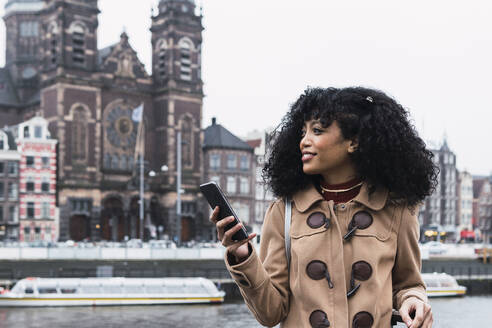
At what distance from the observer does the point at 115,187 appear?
64.3m

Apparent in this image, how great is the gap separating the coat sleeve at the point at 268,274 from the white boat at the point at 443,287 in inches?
1473

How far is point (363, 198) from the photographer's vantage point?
10.9 feet

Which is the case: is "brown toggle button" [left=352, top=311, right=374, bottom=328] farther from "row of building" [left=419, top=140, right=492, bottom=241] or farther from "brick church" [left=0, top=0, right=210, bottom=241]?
"row of building" [left=419, top=140, right=492, bottom=241]

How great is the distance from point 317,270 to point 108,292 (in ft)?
108

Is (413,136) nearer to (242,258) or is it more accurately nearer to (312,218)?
(312,218)

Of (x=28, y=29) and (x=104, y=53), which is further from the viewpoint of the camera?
(x=28, y=29)

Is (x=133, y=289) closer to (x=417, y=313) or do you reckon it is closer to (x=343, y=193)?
(x=343, y=193)

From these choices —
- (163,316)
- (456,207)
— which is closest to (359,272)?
(163,316)

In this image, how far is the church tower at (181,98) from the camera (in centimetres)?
6688

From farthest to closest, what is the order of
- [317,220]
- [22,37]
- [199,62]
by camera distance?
[22,37], [199,62], [317,220]

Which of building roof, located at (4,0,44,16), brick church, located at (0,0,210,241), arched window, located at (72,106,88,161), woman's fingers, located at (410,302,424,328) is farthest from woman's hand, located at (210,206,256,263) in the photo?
building roof, located at (4,0,44,16)

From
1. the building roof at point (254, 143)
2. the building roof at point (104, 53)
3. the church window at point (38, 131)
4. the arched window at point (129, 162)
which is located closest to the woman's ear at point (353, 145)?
the church window at point (38, 131)

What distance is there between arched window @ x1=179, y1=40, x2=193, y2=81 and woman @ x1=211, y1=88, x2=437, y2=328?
215 ft

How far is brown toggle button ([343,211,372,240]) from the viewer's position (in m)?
3.27
